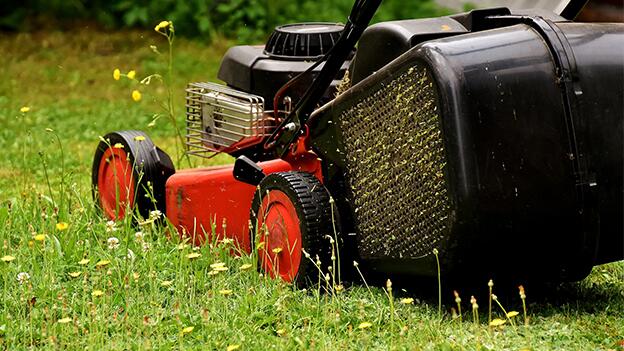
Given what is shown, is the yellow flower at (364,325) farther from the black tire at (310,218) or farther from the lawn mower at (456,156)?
the black tire at (310,218)

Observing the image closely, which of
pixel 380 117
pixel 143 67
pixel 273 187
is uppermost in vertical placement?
pixel 380 117

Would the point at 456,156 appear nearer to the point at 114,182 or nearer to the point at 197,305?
the point at 197,305

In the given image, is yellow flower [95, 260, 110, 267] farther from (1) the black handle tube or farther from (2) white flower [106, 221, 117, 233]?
(1) the black handle tube

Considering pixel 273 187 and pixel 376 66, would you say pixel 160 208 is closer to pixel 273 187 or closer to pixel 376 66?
pixel 273 187

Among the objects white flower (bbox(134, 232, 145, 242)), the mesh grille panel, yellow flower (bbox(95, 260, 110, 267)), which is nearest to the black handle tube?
the mesh grille panel

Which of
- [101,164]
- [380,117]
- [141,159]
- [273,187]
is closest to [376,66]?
[380,117]

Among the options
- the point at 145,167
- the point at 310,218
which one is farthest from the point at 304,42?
the point at 310,218

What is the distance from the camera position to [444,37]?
10.0 ft

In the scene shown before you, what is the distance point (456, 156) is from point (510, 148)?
127 mm

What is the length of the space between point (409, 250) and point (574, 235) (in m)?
0.39

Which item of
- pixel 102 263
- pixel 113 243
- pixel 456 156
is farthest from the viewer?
pixel 113 243

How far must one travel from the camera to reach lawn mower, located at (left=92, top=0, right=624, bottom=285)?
2805mm

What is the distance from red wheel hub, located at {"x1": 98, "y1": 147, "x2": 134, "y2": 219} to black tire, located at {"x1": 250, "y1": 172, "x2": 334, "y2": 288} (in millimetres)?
739

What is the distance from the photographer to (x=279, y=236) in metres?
3.28
